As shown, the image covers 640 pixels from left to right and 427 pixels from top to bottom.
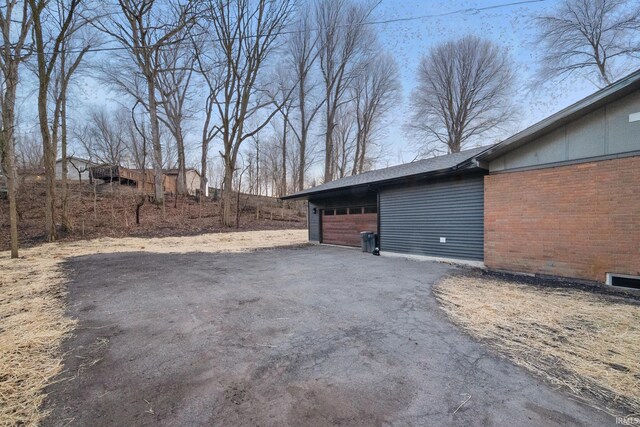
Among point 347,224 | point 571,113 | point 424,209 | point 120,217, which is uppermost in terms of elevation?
point 571,113

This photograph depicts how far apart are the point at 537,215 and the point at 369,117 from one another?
71.1ft

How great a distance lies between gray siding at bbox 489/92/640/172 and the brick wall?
21 cm

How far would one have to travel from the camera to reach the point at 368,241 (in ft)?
33.3

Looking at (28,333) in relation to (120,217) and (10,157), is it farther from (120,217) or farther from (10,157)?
(120,217)

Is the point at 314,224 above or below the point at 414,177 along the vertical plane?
below

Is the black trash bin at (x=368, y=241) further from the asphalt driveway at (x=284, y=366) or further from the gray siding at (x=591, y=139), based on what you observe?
the asphalt driveway at (x=284, y=366)

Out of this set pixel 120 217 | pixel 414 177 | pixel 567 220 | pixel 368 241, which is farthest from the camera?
pixel 120 217

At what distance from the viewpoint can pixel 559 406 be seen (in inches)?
74.2

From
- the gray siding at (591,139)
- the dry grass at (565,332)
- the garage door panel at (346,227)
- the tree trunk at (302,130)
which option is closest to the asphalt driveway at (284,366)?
the dry grass at (565,332)

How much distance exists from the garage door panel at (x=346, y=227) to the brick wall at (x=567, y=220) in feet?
14.9

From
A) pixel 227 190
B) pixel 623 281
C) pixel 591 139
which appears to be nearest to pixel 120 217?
pixel 227 190

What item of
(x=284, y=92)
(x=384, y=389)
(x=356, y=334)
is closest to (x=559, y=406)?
(x=384, y=389)

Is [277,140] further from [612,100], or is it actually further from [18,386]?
[18,386]

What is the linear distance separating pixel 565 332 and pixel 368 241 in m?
7.14
